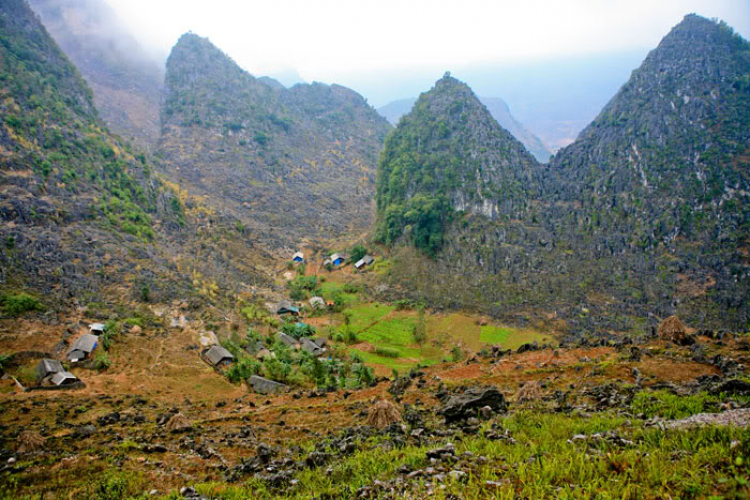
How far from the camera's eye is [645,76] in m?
50.2

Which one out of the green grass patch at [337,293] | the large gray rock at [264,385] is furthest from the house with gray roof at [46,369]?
the green grass patch at [337,293]

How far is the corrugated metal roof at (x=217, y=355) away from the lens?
2445cm

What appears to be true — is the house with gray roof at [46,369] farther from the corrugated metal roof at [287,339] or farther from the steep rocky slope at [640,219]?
the steep rocky slope at [640,219]

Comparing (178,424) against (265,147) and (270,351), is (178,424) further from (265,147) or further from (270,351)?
(265,147)

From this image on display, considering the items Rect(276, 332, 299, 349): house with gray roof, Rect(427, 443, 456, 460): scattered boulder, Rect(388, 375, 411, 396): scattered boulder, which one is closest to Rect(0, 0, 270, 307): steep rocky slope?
Rect(276, 332, 299, 349): house with gray roof

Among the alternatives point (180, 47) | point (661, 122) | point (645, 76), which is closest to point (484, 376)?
point (661, 122)

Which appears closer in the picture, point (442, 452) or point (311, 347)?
point (442, 452)

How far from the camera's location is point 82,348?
21.0 m

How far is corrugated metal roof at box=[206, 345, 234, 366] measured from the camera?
80.2 ft

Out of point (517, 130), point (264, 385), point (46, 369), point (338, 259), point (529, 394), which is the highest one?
point (517, 130)

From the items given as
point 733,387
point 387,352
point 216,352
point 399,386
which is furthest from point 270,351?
point 733,387

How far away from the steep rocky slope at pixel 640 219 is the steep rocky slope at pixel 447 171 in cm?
104

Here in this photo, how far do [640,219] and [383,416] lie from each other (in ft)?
132

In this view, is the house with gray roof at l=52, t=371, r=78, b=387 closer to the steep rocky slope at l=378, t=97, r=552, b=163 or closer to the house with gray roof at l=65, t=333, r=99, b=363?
the house with gray roof at l=65, t=333, r=99, b=363
